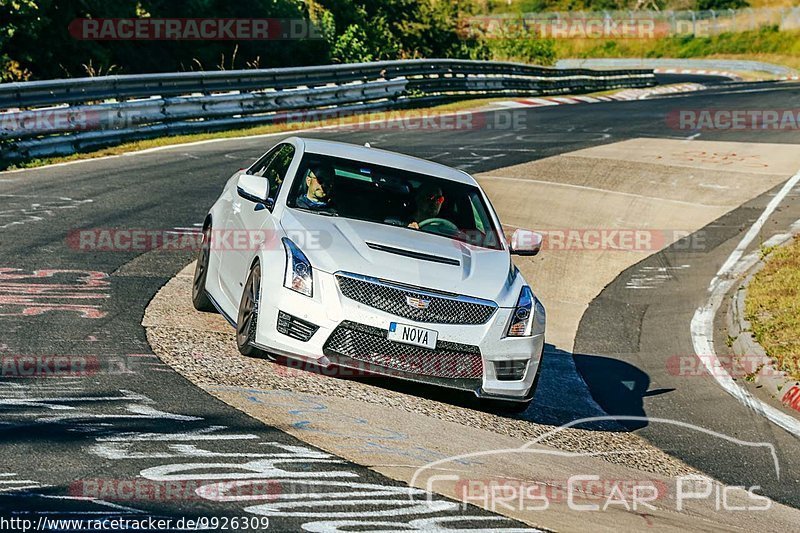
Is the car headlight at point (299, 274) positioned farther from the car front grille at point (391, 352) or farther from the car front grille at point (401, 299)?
the car front grille at point (391, 352)

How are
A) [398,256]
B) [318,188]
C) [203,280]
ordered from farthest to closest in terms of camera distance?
[203,280]
[318,188]
[398,256]

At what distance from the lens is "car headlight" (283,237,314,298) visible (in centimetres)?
788

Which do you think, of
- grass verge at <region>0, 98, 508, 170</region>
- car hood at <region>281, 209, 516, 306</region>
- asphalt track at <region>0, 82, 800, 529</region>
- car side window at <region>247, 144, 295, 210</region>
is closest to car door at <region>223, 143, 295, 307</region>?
car side window at <region>247, 144, 295, 210</region>

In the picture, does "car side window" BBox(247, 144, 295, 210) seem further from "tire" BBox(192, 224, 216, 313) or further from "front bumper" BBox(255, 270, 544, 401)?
"front bumper" BBox(255, 270, 544, 401)

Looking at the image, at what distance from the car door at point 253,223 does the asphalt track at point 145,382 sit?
90 centimetres

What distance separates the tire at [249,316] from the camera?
26.6ft

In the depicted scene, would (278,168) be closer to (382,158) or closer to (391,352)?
(382,158)

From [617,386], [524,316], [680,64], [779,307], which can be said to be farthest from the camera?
[680,64]

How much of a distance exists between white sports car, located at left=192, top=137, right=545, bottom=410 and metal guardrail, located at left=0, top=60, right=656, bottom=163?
34.0 feet

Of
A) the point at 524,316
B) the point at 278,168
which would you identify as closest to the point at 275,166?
the point at 278,168

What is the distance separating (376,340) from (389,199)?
→ 1707 millimetres

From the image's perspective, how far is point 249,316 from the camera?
8180mm

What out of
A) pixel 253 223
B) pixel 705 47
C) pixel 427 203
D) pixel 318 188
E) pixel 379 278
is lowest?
pixel 379 278

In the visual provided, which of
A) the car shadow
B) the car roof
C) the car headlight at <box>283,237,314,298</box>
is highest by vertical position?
the car roof
